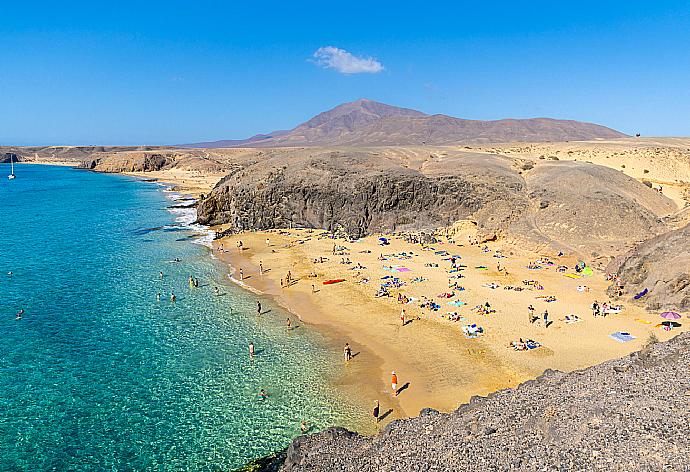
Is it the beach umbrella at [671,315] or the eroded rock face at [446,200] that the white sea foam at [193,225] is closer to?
the eroded rock face at [446,200]

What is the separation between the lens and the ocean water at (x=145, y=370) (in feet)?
56.6

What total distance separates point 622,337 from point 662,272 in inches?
304

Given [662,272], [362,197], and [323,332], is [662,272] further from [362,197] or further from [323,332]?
[362,197]

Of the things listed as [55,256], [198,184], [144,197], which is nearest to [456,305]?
[55,256]

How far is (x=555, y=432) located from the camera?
12453 millimetres

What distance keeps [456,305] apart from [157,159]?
511 ft

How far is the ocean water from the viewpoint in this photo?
17.2 m

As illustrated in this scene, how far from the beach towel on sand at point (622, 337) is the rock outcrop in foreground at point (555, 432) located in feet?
28.8

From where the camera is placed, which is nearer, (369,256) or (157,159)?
(369,256)

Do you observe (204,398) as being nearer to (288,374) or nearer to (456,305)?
(288,374)

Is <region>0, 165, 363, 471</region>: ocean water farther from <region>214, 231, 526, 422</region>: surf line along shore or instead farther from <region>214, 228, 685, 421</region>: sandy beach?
<region>214, 228, 685, 421</region>: sandy beach

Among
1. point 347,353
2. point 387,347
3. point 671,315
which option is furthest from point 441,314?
point 671,315

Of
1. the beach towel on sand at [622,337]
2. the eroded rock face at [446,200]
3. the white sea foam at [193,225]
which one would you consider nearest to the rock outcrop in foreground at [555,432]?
the beach towel on sand at [622,337]

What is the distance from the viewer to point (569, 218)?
4506 centimetres
